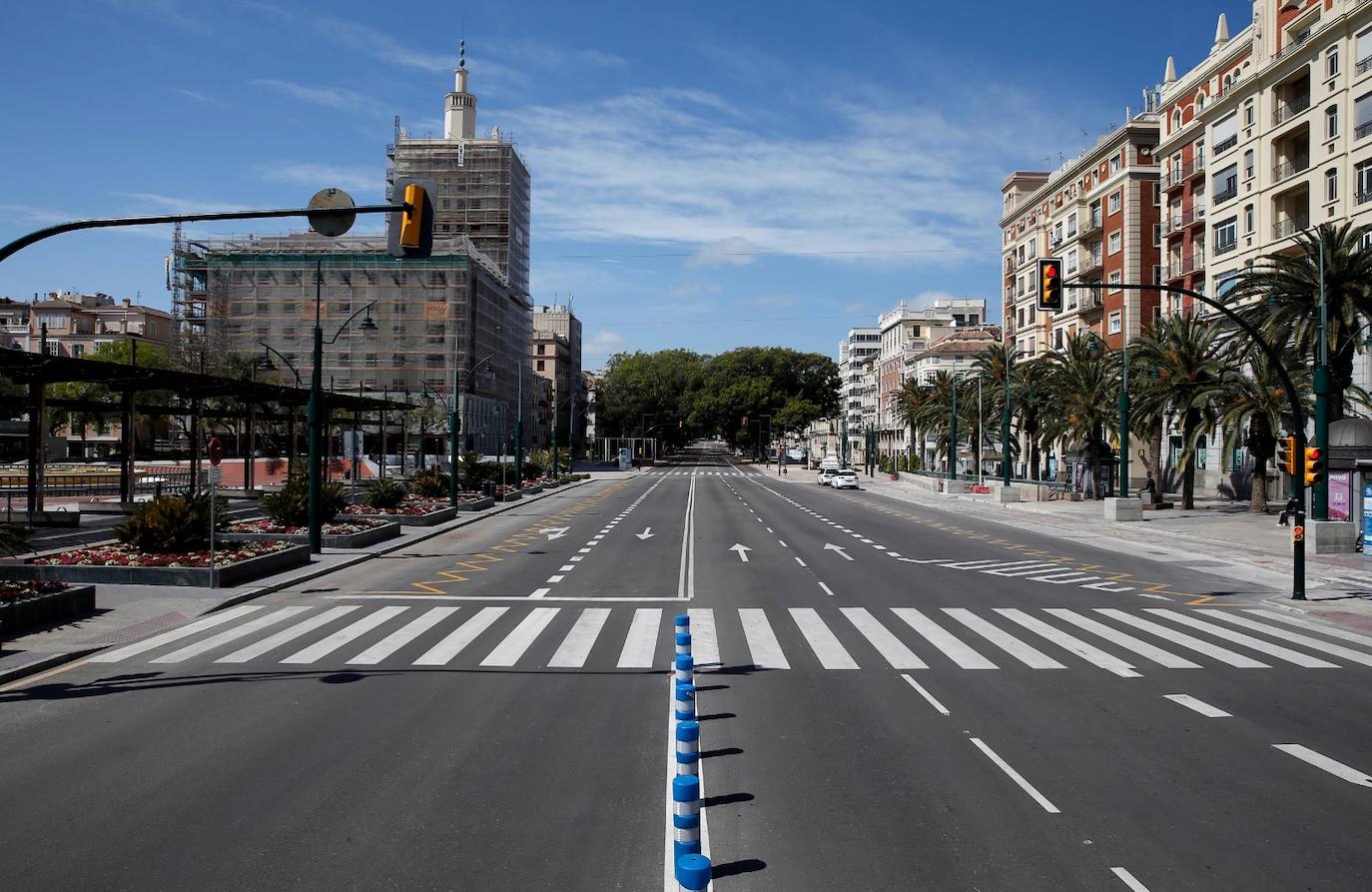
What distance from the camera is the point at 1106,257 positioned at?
64.4 m

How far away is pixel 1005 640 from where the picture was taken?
1355 cm

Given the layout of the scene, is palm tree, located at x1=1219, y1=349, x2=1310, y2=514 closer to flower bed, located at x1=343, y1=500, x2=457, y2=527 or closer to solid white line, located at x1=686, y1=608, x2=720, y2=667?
solid white line, located at x1=686, y1=608, x2=720, y2=667

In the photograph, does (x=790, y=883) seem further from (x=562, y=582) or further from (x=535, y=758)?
(x=562, y=582)

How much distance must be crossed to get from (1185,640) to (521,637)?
9.75m

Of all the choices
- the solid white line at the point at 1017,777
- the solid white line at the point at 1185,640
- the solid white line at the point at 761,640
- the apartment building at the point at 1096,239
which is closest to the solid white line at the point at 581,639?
the solid white line at the point at 761,640

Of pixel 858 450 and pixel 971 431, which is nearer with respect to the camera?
pixel 971 431

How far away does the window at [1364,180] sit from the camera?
36.8 metres

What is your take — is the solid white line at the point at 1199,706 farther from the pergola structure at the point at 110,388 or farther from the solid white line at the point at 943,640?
the pergola structure at the point at 110,388

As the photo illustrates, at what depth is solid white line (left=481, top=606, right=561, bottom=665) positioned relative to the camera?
12258 mm

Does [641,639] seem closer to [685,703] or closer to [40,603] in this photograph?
[685,703]

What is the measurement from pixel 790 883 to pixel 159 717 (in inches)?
277

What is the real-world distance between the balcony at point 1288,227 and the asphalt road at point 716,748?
107 feet

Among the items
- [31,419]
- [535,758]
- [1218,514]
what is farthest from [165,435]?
[535,758]

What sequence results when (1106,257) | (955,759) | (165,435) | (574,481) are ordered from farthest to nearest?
(165,435) < (574,481) < (1106,257) < (955,759)
